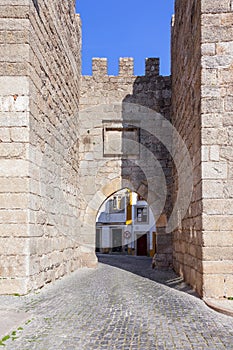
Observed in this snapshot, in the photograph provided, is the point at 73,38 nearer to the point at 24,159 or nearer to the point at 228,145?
the point at 24,159

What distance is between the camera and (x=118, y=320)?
3.38 metres

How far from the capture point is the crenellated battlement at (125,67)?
28.4ft

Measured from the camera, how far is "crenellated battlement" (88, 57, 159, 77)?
8.65 m

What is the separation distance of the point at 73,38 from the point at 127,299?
558 centimetres

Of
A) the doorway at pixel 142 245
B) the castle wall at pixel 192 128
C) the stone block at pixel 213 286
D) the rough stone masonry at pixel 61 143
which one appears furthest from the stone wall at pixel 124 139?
the doorway at pixel 142 245

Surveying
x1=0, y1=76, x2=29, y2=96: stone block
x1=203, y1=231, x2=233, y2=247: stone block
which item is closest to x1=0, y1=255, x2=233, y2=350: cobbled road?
x1=203, y1=231, x2=233, y2=247: stone block

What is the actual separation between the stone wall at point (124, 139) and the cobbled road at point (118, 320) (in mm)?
3524

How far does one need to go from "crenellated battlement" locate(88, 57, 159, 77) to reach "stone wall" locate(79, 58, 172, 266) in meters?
0.06

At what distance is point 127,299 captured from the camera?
4.30 m

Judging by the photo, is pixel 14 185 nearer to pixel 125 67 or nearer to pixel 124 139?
pixel 124 139

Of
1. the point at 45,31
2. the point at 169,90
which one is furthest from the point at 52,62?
the point at 169,90

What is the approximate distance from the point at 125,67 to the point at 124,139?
5.47 ft

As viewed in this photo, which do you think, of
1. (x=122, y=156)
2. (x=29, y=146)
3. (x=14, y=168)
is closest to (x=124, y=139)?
(x=122, y=156)

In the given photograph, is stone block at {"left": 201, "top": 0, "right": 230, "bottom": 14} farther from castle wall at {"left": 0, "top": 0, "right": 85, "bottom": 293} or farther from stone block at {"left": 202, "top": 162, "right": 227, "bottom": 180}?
castle wall at {"left": 0, "top": 0, "right": 85, "bottom": 293}
